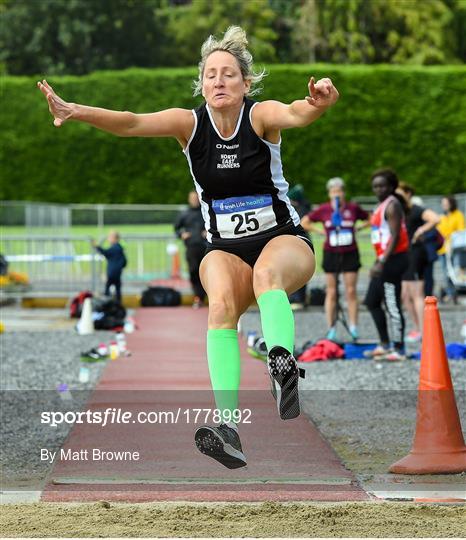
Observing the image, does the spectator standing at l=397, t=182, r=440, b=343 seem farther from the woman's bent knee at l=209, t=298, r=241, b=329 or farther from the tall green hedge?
the tall green hedge

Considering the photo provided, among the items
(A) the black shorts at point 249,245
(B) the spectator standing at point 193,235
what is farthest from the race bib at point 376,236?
(B) the spectator standing at point 193,235

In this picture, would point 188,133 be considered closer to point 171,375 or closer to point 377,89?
point 171,375

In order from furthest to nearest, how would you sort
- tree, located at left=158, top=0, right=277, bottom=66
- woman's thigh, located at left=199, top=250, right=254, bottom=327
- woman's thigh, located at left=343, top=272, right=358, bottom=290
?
tree, located at left=158, top=0, right=277, bottom=66 < woman's thigh, located at left=343, top=272, right=358, bottom=290 < woman's thigh, located at left=199, top=250, right=254, bottom=327

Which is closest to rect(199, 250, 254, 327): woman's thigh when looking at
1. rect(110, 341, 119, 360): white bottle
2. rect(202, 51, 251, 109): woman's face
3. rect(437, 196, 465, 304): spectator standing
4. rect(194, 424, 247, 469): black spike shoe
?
rect(194, 424, 247, 469): black spike shoe

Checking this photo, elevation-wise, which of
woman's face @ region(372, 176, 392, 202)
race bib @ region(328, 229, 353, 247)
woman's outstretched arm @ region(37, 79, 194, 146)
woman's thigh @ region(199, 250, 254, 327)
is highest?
woman's outstretched arm @ region(37, 79, 194, 146)

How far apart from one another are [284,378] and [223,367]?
0.55 m

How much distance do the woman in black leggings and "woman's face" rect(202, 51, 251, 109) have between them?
661cm

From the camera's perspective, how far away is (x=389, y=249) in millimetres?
12727

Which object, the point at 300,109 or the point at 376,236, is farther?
the point at 376,236

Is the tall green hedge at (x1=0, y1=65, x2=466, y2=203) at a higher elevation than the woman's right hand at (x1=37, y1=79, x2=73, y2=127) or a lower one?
lower

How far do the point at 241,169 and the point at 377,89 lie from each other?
3225cm

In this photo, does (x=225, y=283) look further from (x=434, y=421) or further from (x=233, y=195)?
(x=434, y=421)

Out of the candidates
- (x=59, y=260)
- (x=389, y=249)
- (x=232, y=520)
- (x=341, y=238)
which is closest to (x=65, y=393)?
(x=389, y=249)

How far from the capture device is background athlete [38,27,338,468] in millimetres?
6180
